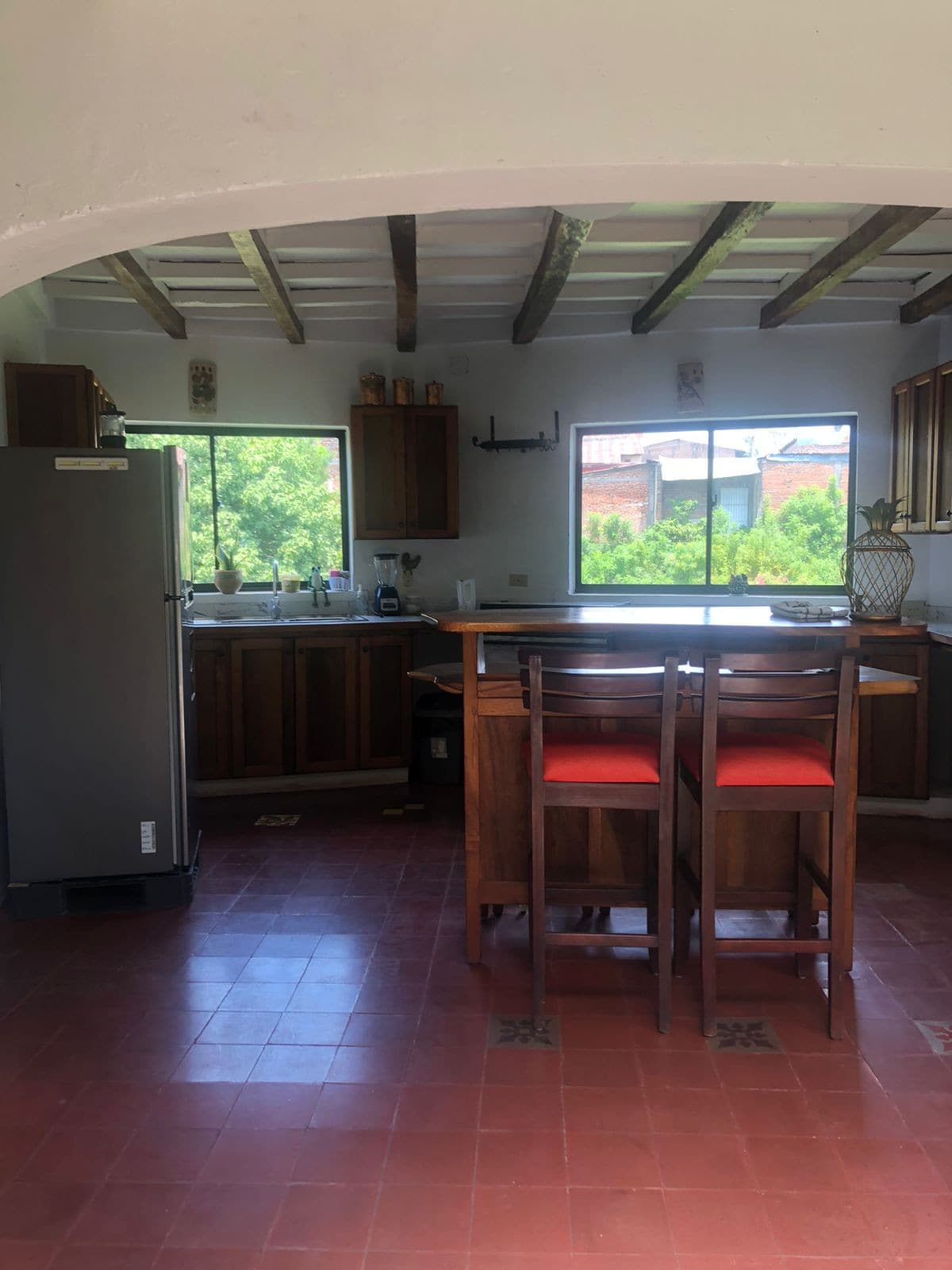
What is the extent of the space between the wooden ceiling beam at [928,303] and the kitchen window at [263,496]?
131 inches

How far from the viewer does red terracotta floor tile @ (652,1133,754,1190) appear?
1887 millimetres

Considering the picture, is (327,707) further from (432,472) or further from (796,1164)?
(796,1164)

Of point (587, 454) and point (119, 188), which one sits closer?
point (119, 188)

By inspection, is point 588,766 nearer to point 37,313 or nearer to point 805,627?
point 805,627

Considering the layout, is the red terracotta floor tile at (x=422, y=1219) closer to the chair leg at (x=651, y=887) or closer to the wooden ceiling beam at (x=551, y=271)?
the chair leg at (x=651, y=887)

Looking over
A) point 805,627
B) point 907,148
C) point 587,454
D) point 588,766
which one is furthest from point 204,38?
point 587,454

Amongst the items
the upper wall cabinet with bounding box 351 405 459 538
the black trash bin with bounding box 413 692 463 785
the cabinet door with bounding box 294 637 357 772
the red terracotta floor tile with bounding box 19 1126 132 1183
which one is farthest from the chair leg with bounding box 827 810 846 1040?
the upper wall cabinet with bounding box 351 405 459 538

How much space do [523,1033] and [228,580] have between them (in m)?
3.46

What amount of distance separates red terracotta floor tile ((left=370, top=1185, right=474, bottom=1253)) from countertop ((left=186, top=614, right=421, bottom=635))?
3.31 meters

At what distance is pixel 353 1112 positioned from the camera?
2135mm

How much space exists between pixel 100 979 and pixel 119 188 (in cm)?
235

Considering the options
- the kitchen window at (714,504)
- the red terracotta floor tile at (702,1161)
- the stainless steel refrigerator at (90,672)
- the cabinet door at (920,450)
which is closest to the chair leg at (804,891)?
the red terracotta floor tile at (702,1161)

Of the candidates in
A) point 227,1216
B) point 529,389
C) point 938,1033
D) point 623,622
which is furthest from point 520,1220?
point 529,389

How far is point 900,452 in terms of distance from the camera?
473cm
